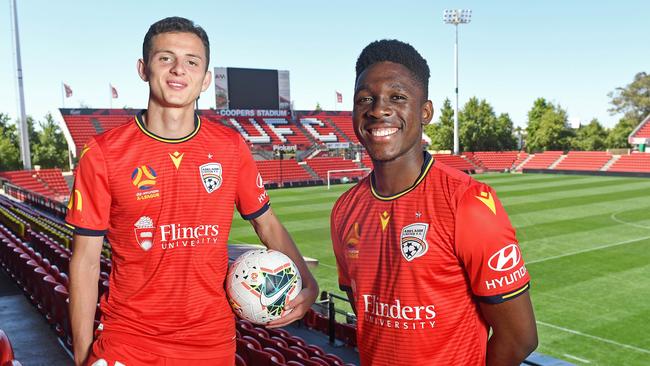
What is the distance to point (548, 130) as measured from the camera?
5934 centimetres

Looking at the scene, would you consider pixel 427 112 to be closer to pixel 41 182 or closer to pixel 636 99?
pixel 41 182

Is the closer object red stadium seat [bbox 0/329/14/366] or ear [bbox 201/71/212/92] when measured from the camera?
ear [bbox 201/71/212/92]

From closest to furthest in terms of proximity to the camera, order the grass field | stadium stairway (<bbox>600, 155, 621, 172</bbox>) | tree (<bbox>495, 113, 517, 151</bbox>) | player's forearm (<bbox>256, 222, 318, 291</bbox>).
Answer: player's forearm (<bbox>256, 222, 318, 291</bbox>)
the grass field
stadium stairway (<bbox>600, 155, 621, 172</bbox>)
tree (<bbox>495, 113, 517, 151</bbox>)

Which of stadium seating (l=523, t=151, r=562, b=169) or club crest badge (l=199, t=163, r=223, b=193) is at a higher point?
club crest badge (l=199, t=163, r=223, b=193)

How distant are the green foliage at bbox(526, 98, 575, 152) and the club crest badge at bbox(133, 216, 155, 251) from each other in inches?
2469

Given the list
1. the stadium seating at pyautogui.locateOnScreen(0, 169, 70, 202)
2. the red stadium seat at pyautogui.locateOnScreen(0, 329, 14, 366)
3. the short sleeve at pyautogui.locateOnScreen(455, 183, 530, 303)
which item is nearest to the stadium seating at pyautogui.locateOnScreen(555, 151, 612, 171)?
the stadium seating at pyautogui.locateOnScreen(0, 169, 70, 202)

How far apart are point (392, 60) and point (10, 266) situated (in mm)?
9651

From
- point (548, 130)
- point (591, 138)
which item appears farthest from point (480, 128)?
point (591, 138)

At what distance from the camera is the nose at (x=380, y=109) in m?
2.16

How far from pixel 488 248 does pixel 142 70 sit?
181cm

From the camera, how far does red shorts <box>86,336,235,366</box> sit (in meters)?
2.29

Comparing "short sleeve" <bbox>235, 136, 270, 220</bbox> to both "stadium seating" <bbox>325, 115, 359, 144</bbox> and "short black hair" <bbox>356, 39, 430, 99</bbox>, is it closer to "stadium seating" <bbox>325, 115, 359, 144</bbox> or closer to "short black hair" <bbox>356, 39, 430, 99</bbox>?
"short black hair" <bbox>356, 39, 430, 99</bbox>

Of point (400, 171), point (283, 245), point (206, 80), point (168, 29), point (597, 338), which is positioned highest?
point (168, 29)

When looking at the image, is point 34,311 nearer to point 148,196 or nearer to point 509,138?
point 148,196
